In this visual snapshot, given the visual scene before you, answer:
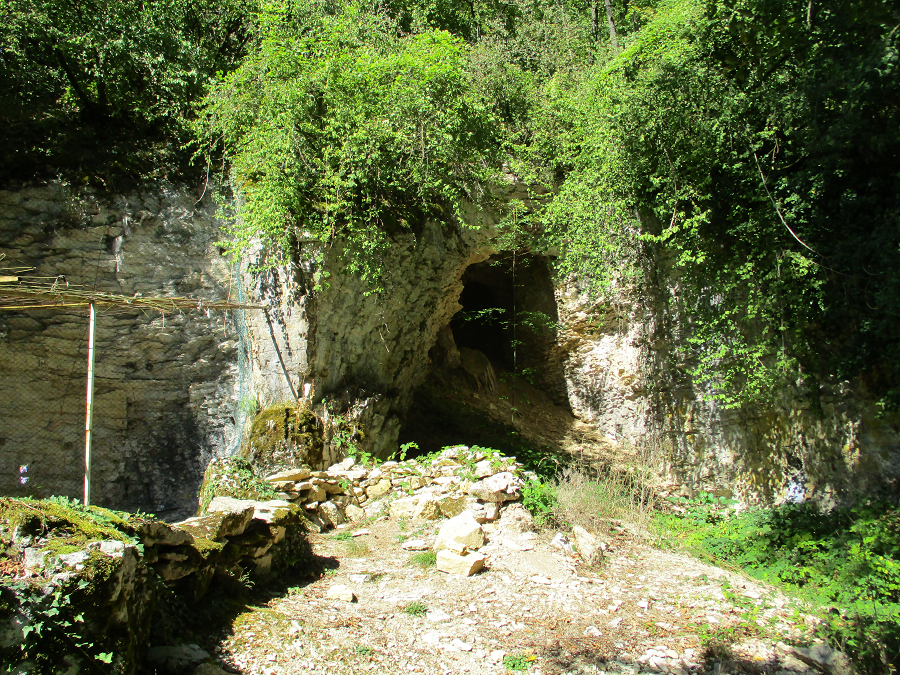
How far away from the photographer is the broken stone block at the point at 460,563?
4297mm

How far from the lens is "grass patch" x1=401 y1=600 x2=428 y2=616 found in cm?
368

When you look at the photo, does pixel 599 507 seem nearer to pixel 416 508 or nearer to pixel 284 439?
pixel 416 508

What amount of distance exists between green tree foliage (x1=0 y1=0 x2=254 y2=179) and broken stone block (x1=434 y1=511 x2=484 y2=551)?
6338mm

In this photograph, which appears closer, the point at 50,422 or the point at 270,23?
the point at 50,422

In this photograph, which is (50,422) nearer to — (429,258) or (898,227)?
(429,258)

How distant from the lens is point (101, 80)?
737 cm

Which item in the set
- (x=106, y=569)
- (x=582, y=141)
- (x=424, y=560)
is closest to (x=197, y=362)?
(x=424, y=560)

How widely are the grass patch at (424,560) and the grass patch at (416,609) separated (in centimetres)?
66

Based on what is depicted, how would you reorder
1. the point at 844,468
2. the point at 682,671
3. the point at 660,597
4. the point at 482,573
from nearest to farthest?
the point at 682,671
the point at 660,597
the point at 482,573
the point at 844,468

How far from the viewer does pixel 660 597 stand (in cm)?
404

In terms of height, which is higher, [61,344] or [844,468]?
[61,344]

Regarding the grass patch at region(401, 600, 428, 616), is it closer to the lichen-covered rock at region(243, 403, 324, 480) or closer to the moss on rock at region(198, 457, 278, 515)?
the moss on rock at region(198, 457, 278, 515)

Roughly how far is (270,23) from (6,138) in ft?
12.1

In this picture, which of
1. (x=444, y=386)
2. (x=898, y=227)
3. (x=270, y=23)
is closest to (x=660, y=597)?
(x=898, y=227)
